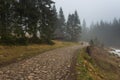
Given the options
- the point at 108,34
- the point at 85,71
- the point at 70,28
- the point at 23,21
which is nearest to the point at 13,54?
the point at 85,71

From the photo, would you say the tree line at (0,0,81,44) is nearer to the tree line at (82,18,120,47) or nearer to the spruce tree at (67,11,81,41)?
the spruce tree at (67,11,81,41)

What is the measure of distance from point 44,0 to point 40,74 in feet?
95.0

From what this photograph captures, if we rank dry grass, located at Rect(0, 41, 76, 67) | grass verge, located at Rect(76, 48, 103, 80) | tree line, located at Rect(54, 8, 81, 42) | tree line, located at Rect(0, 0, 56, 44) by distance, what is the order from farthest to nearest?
tree line, located at Rect(54, 8, 81, 42), tree line, located at Rect(0, 0, 56, 44), dry grass, located at Rect(0, 41, 76, 67), grass verge, located at Rect(76, 48, 103, 80)

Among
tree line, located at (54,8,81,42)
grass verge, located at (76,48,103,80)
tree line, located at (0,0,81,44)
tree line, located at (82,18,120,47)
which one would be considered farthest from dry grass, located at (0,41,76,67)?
tree line, located at (82,18,120,47)

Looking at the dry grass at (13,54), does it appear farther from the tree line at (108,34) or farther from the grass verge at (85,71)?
the tree line at (108,34)

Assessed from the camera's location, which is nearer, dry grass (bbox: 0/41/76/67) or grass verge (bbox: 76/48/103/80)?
grass verge (bbox: 76/48/103/80)

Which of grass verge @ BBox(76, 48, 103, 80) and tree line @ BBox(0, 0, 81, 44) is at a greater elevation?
tree line @ BBox(0, 0, 81, 44)

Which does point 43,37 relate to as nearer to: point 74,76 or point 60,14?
point 74,76

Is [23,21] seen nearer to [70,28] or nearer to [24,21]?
[24,21]

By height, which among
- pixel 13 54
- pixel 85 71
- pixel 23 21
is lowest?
pixel 85 71

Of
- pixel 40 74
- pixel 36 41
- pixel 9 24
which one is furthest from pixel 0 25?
pixel 40 74

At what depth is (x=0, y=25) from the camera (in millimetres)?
28625

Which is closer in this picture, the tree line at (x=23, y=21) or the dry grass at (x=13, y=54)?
the dry grass at (x=13, y=54)

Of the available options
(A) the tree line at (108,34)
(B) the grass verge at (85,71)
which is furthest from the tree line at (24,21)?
(A) the tree line at (108,34)
